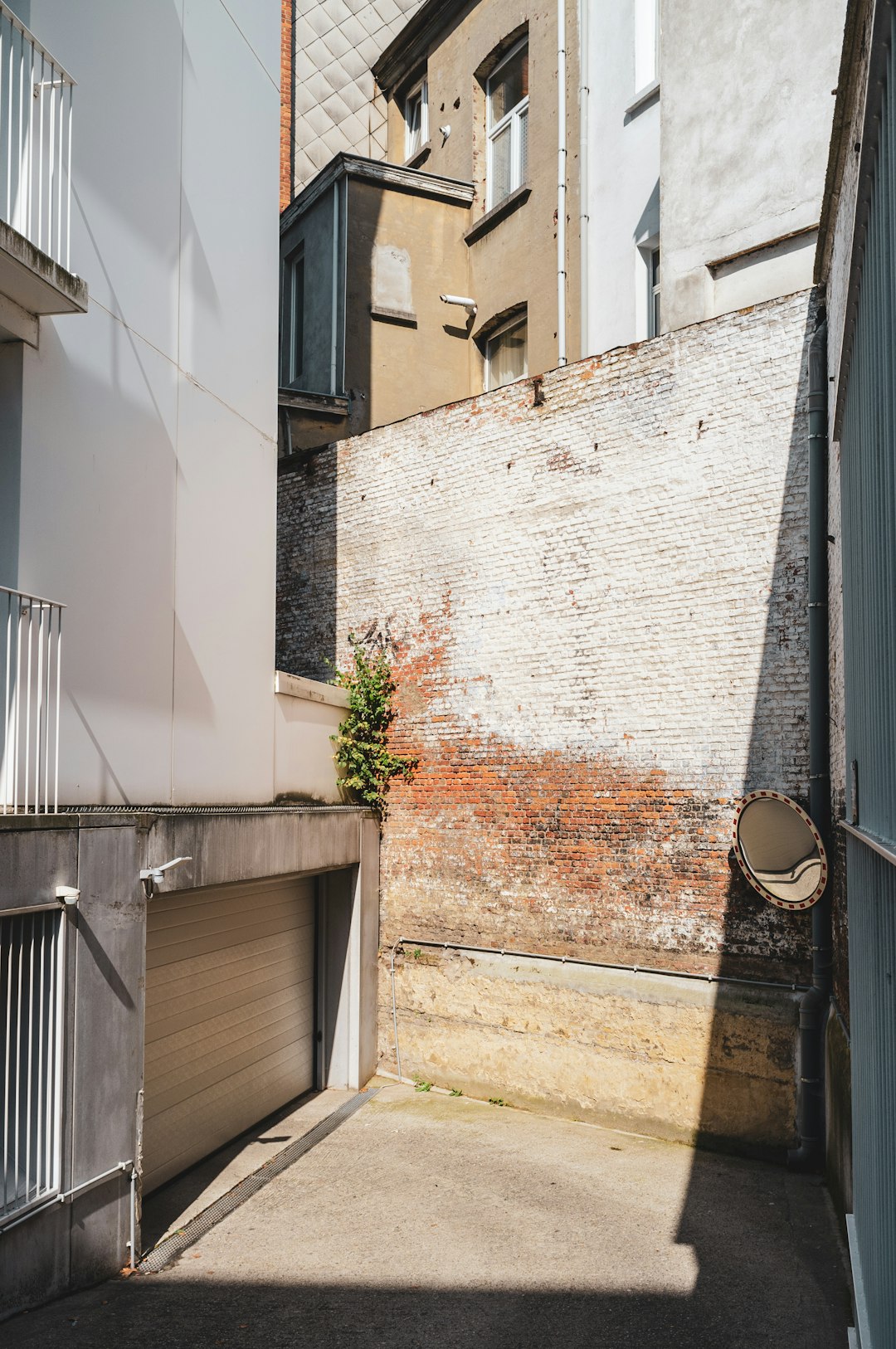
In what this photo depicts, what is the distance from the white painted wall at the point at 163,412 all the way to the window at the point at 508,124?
231 inches

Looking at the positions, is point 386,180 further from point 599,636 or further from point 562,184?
point 599,636

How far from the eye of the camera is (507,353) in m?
16.0

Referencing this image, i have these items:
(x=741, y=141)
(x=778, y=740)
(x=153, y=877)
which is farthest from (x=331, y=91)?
(x=153, y=877)

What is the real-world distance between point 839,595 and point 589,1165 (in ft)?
16.7

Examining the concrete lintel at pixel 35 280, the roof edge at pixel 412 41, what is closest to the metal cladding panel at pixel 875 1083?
the concrete lintel at pixel 35 280

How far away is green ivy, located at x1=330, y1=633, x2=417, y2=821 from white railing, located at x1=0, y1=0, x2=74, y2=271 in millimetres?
5824

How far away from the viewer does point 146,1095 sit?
26.3 ft

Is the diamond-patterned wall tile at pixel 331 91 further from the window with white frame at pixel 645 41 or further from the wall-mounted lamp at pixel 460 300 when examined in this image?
the window with white frame at pixel 645 41

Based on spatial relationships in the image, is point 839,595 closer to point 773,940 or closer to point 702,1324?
point 773,940

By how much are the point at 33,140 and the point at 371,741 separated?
6780 millimetres

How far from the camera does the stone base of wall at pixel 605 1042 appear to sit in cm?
880

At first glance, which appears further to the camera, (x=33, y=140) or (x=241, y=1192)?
(x=241, y=1192)

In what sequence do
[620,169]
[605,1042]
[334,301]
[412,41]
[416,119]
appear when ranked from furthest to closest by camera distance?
[416,119] < [412,41] < [334,301] < [620,169] < [605,1042]

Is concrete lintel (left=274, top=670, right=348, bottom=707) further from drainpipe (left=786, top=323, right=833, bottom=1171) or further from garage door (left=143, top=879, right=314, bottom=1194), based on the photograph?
drainpipe (left=786, top=323, right=833, bottom=1171)
